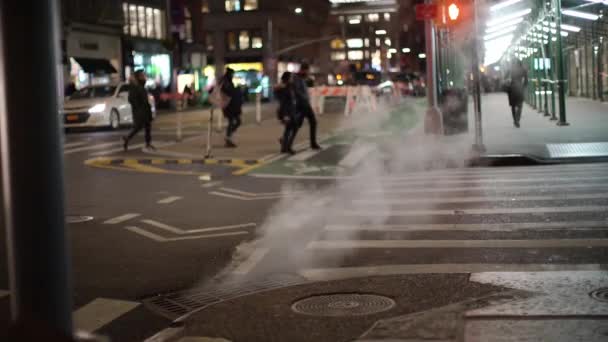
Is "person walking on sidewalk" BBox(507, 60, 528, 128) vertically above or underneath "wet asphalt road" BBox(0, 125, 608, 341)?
above

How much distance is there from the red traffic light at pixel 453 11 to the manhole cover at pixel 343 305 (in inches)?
437

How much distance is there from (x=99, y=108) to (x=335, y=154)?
13732 millimetres

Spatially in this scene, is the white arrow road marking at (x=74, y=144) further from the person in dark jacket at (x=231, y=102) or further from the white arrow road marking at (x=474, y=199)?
the white arrow road marking at (x=474, y=199)

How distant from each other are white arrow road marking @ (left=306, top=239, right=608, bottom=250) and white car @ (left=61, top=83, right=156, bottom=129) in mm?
21495

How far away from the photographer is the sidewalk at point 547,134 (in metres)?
15.5

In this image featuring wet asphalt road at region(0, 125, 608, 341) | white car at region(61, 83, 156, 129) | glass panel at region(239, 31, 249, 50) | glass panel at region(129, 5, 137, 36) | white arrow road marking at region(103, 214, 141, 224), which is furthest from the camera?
glass panel at region(239, 31, 249, 50)

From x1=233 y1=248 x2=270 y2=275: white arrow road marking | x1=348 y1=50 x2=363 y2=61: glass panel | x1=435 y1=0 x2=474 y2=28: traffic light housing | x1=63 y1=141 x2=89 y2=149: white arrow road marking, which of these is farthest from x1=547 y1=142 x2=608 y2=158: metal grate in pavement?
x1=348 y1=50 x2=363 y2=61: glass panel

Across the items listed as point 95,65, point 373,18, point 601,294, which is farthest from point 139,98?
point 373,18

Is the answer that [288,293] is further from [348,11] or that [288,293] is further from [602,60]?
[348,11]

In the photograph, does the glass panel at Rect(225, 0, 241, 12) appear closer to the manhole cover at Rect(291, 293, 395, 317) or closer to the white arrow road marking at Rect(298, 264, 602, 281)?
the white arrow road marking at Rect(298, 264, 602, 281)

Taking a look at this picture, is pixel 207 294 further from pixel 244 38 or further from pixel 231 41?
pixel 231 41

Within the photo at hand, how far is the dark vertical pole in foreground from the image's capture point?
289 centimetres

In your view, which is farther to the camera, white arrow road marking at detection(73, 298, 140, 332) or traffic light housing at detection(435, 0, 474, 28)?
traffic light housing at detection(435, 0, 474, 28)

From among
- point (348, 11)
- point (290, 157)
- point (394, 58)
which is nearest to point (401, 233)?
point (290, 157)
